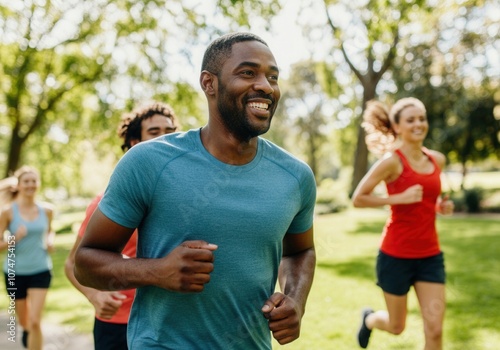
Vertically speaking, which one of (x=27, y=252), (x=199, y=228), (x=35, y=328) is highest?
(x=199, y=228)

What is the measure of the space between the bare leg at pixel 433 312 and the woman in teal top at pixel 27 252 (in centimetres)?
386

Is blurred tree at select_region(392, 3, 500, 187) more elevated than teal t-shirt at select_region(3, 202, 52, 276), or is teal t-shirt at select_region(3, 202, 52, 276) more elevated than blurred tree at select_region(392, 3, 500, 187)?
blurred tree at select_region(392, 3, 500, 187)

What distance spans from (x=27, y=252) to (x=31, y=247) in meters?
0.08

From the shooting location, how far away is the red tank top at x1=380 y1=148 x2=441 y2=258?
4.44 metres

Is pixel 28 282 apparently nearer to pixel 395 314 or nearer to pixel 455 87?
pixel 395 314

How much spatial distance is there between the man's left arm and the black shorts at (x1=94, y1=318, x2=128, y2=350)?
4.74 ft

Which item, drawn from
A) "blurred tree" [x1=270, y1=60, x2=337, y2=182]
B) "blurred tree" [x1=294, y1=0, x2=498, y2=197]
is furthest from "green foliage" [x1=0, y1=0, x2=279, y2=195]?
"blurred tree" [x1=270, y1=60, x2=337, y2=182]

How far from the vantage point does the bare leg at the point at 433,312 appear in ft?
13.7

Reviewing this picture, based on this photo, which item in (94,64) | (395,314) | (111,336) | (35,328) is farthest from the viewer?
(94,64)

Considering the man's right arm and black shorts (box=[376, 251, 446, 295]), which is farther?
black shorts (box=[376, 251, 446, 295])

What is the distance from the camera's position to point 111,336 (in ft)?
10.9

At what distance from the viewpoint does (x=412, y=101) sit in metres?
4.89

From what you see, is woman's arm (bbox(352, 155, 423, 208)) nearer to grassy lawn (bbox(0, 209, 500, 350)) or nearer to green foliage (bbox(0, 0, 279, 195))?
grassy lawn (bbox(0, 209, 500, 350))

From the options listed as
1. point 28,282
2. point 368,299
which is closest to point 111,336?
point 28,282
